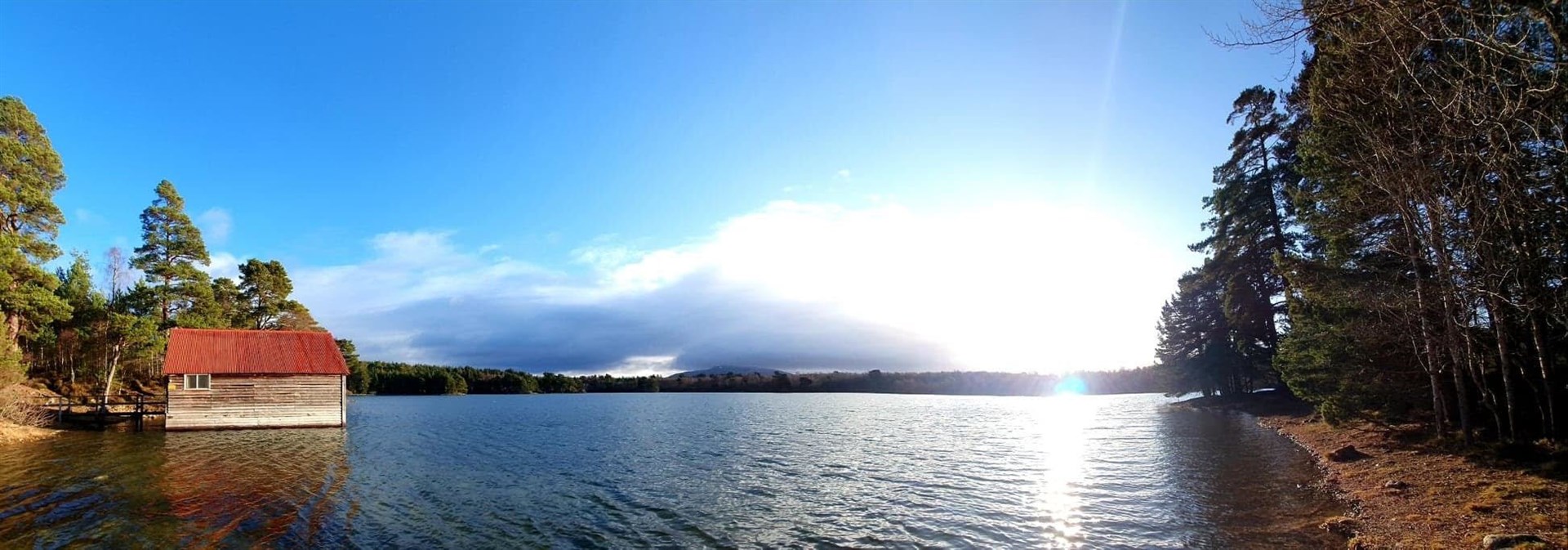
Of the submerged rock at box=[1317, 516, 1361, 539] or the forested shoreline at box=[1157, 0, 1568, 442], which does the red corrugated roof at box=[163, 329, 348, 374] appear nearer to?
the submerged rock at box=[1317, 516, 1361, 539]

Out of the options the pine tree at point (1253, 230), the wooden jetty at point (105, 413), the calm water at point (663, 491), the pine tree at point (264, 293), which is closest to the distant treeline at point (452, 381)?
the pine tree at point (264, 293)

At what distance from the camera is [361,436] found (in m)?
36.7

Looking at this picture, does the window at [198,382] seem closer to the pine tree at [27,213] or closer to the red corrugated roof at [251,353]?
the red corrugated roof at [251,353]

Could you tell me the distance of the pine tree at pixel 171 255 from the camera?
164ft

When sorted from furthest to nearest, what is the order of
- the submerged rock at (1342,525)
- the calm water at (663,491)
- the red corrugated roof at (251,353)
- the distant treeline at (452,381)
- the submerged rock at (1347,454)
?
the distant treeline at (452,381) < the red corrugated roof at (251,353) < the submerged rock at (1347,454) < the calm water at (663,491) < the submerged rock at (1342,525)

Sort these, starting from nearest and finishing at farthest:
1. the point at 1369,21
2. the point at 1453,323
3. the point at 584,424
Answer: the point at 1369,21
the point at 1453,323
the point at 584,424

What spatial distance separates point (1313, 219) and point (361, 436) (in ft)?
150

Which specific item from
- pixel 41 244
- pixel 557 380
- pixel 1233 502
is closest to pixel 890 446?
pixel 1233 502

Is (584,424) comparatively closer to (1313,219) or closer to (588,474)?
(588,474)

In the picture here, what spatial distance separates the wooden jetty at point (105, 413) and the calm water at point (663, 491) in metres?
5.79

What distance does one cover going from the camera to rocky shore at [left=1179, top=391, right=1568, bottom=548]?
433 inches

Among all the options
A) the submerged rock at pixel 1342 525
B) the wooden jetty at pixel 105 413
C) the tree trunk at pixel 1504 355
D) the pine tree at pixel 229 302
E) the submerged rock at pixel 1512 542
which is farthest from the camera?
the pine tree at pixel 229 302

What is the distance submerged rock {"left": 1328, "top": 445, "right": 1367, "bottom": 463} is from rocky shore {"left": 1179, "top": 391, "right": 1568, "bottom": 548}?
21mm

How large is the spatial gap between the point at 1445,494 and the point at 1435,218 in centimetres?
673
